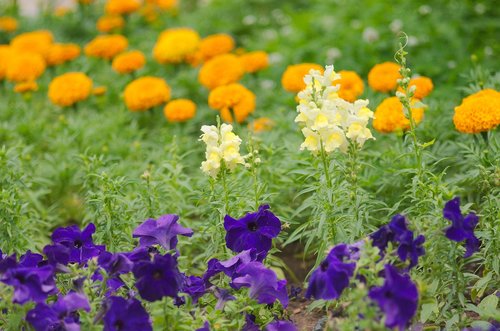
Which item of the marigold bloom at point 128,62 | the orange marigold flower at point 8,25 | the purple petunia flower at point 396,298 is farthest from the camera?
the orange marigold flower at point 8,25

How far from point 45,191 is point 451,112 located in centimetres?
244

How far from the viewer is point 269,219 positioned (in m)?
3.19

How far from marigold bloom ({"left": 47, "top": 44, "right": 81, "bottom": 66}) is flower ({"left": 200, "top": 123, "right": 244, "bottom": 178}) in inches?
136

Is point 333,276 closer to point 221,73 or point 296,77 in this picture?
point 296,77

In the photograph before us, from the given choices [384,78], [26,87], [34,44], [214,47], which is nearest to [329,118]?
[384,78]

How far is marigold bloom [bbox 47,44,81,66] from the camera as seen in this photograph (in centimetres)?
630

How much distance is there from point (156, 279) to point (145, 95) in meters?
2.70

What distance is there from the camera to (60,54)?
6312 millimetres

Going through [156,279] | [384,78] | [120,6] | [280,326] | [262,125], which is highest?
[156,279]

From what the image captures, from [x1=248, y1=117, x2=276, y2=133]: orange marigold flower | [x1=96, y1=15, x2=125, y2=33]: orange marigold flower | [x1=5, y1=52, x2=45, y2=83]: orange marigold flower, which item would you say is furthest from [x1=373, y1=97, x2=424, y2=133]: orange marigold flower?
[x1=96, y1=15, x2=125, y2=33]: orange marigold flower

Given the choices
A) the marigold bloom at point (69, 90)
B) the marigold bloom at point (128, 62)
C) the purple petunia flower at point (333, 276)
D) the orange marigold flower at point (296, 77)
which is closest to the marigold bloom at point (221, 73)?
the orange marigold flower at point (296, 77)

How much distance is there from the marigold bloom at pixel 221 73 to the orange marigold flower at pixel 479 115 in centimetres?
199

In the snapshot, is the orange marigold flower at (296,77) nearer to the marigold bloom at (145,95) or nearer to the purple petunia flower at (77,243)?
the marigold bloom at (145,95)

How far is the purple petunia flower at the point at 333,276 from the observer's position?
107 inches
